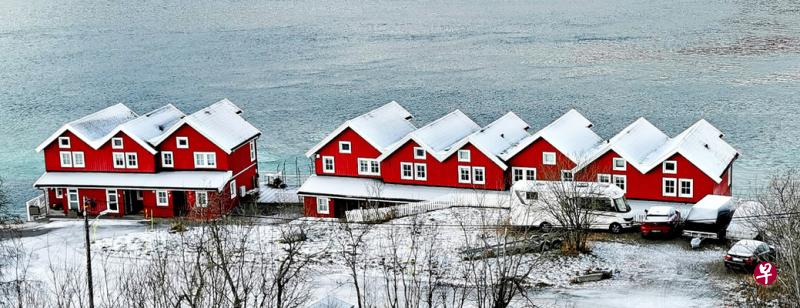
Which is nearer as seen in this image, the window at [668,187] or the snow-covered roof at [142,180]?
the window at [668,187]

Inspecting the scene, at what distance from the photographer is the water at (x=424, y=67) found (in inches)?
3489

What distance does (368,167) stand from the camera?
192ft

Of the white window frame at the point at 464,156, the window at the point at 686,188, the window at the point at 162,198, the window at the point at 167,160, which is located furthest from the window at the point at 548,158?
the window at the point at 167,160

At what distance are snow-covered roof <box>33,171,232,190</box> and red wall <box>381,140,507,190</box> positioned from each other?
9263 mm

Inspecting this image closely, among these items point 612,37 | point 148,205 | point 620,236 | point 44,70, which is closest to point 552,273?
point 620,236

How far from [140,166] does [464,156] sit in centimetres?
1854

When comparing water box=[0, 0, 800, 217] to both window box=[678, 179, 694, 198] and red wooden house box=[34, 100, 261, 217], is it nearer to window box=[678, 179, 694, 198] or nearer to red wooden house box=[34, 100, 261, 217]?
red wooden house box=[34, 100, 261, 217]

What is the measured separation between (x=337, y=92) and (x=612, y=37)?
38741 mm

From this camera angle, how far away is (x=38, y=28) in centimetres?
15988

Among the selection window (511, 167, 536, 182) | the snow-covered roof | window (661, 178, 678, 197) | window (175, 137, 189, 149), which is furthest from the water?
window (175, 137, 189, 149)

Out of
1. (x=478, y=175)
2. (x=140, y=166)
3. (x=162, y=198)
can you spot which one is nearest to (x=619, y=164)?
(x=478, y=175)

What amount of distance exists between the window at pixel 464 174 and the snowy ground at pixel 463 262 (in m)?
4.07

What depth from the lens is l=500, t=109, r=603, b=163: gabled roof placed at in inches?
2127

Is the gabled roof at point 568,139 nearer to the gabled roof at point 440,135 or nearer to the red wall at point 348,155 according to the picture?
the gabled roof at point 440,135
